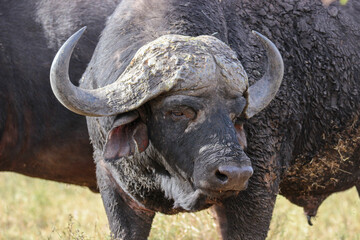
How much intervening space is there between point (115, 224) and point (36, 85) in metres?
1.65

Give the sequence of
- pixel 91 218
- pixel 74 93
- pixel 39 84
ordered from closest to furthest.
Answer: pixel 74 93 → pixel 39 84 → pixel 91 218

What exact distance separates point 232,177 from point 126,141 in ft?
2.69

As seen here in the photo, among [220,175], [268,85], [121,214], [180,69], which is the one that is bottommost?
[121,214]

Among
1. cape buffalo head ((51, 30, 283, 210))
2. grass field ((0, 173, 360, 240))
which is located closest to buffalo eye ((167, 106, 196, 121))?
cape buffalo head ((51, 30, 283, 210))

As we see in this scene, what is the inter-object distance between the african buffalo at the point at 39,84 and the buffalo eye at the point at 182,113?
213 cm

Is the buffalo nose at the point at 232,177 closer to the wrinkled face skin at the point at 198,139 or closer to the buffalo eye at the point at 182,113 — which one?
the wrinkled face skin at the point at 198,139

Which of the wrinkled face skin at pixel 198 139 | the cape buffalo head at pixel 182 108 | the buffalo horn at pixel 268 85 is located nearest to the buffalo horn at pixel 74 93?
the cape buffalo head at pixel 182 108

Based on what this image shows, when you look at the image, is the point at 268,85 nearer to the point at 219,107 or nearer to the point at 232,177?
the point at 219,107

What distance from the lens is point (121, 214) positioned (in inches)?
217

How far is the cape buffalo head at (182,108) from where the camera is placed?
4.39 meters

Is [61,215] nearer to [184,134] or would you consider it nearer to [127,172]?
[127,172]

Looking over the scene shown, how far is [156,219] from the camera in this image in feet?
22.7

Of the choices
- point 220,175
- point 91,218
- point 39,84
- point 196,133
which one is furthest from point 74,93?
point 91,218

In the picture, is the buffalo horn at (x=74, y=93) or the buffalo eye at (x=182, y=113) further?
the buffalo eye at (x=182, y=113)
